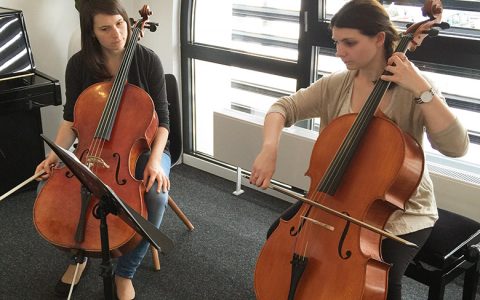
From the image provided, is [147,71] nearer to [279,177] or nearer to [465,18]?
[279,177]

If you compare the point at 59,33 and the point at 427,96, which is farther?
the point at 59,33

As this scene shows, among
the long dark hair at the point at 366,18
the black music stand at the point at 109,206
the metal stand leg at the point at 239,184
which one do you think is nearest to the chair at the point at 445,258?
the long dark hair at the point at 366,18

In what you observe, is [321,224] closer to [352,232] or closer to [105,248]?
[352,232]

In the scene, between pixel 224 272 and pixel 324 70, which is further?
pixel 324 70

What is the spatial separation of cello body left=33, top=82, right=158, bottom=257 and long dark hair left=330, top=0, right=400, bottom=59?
0.75 metres

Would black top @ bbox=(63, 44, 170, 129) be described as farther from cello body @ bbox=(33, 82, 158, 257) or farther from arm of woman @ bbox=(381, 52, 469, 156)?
arm of woman @ bbox=(381, 52, 469, 156)

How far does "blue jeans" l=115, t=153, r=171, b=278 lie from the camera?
179cm

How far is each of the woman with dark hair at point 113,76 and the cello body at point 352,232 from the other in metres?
0.58

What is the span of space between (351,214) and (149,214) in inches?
32.1

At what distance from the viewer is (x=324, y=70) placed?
2600 millimetres

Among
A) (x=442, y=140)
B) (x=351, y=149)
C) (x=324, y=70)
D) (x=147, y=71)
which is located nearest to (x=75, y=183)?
(x=147, y=71)

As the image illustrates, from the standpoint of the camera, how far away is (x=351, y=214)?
4.30 ft

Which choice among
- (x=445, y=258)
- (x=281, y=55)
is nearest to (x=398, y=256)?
(x=445, y=258)

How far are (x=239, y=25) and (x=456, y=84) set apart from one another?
131 centimetres
